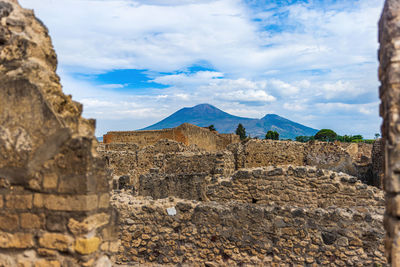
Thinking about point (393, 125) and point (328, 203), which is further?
point (328, 203)

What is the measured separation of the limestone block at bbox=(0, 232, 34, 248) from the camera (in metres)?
3.12

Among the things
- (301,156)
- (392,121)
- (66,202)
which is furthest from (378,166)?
(66,202)

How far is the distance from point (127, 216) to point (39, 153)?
11.7 ft

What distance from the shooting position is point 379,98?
3193mm

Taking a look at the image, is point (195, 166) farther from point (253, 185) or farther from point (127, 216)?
point (127, 216)

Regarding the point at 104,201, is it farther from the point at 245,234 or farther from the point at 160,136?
the point at 160,136

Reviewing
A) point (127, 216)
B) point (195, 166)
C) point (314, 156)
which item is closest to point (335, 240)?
point (127, 216)

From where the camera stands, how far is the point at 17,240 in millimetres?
3133

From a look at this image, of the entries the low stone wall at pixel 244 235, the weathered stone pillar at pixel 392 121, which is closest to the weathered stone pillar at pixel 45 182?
the weathered stone pillar at pixel 392 121

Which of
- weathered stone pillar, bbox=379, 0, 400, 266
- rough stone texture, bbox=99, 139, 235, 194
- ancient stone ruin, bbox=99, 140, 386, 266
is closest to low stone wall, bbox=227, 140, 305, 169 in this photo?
rough stone texture, bbox=99, 139, 235, 194

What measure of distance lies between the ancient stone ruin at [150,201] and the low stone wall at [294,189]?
0.02m

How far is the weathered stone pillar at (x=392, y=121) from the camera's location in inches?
105

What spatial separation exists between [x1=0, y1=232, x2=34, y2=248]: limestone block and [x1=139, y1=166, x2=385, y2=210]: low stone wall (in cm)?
529

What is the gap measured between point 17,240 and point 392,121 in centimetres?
344
